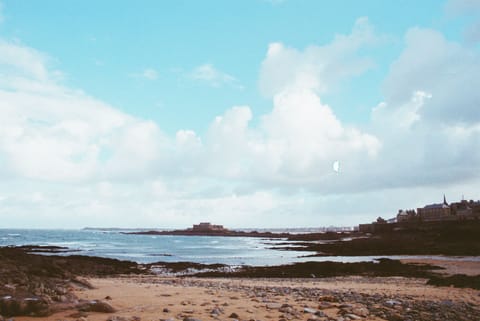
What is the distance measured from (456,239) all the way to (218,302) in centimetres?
7050

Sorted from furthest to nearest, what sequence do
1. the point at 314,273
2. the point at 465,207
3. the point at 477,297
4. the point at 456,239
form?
the point at 465,207 < the point at 456,239 < the point at 314,273 < the point at 477,297

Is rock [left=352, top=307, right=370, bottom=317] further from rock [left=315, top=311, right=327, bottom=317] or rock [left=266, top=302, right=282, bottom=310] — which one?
rock [left=266, top=302, right=282, bottom=310]

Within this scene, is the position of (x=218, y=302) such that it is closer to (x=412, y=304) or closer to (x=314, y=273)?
(x=412, y=304)

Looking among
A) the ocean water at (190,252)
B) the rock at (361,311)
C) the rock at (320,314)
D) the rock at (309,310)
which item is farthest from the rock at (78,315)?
the ocean water at (190,252)

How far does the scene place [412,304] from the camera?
46.1ft

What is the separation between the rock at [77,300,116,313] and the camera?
10.3m

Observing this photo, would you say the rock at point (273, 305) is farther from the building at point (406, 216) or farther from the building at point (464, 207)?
the building at point (406, 216)

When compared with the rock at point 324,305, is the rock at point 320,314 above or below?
above

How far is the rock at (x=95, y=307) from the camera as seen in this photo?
33.7ft

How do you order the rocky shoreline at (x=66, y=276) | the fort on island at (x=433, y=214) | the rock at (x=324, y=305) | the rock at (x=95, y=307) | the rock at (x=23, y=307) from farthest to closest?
the fort on island at (x=433, y=214) → the rock at (x=324, y=305) → the rock at (x=95, y=307) → the rocky shoreline at (x=66, y=276) → the rock at (x=23, y=307)

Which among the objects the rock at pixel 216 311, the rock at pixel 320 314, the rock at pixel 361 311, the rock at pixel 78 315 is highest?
the rock at pixel 78 315

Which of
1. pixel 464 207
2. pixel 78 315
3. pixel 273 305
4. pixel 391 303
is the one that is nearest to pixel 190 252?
pixel 391 303

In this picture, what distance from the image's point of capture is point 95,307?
10352mm

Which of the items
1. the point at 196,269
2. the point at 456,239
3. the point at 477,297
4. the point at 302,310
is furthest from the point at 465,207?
the point at 302,310
